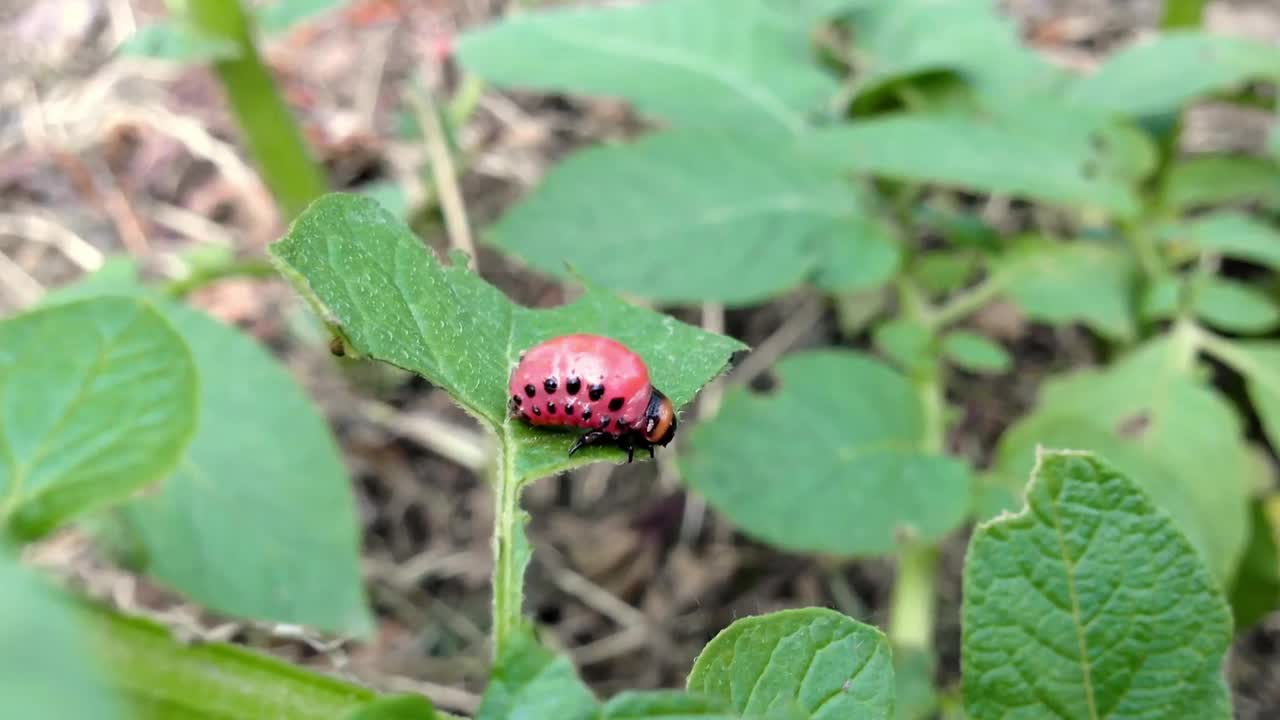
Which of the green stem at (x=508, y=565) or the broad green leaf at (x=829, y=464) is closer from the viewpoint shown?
the green stem at (x=508, y=565)

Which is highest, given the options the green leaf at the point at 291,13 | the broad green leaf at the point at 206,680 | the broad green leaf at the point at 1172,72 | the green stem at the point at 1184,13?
the green stem at the point at 1184,13

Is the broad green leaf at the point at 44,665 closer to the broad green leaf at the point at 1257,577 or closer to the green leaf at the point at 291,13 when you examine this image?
the green leaf at the point at 291,13

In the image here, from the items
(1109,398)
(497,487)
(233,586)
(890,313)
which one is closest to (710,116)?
(890,313)

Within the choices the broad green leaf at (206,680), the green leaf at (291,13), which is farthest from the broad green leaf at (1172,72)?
the broad green leaf at (206,680)

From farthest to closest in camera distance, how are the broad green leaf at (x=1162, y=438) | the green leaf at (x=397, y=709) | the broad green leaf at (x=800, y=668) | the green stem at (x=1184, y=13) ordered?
the green stem at (x=1184, y=13) < the broad green leaf at (x=1162, y=438) < the broad green leaf at (x=800, y=668) < the green leaf at (x=397, y=709)

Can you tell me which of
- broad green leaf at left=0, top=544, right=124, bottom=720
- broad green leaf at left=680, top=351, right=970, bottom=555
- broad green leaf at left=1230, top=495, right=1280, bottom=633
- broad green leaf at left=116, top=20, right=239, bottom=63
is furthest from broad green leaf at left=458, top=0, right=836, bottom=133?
broad green leaf at left=0, top=544, right=124, bottom=720

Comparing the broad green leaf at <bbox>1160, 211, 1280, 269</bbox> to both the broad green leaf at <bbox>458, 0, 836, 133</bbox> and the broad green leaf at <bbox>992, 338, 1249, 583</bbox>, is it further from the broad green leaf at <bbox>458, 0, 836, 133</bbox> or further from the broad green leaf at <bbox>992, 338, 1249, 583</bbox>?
the broad green leaf at <bbox>458, 0, 836, 133</bbox>
